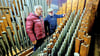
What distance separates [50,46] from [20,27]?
0.76 metres

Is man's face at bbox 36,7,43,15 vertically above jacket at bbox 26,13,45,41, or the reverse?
man's face at bbox 36,7,43,15

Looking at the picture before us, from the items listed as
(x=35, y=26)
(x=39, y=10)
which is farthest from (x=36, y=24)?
(x=39, y=10)

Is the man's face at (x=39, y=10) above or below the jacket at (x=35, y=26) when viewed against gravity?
above

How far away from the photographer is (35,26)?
1.13 m

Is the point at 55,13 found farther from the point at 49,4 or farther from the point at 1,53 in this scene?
the point at 1,53

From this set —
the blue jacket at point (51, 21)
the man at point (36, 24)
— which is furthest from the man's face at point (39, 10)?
the blue jacket at point (51, 21)

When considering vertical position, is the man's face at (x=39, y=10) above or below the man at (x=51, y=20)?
above

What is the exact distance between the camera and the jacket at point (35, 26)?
42.9 inches

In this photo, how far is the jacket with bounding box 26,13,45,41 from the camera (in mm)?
1090

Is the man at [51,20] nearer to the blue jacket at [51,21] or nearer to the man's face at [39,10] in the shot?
the blue jacket at [51,21]

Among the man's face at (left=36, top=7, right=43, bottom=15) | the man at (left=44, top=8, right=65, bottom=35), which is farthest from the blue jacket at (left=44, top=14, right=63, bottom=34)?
the man's face at (left=36, top=7, right=43, bottom=15)

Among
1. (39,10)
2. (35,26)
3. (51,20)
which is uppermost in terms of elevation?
(39,10)

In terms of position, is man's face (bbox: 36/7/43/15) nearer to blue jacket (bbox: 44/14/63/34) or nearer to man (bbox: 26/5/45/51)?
man (bbox: 26/5/45/51)

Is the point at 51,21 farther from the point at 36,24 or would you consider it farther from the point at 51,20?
the point at 36,24
